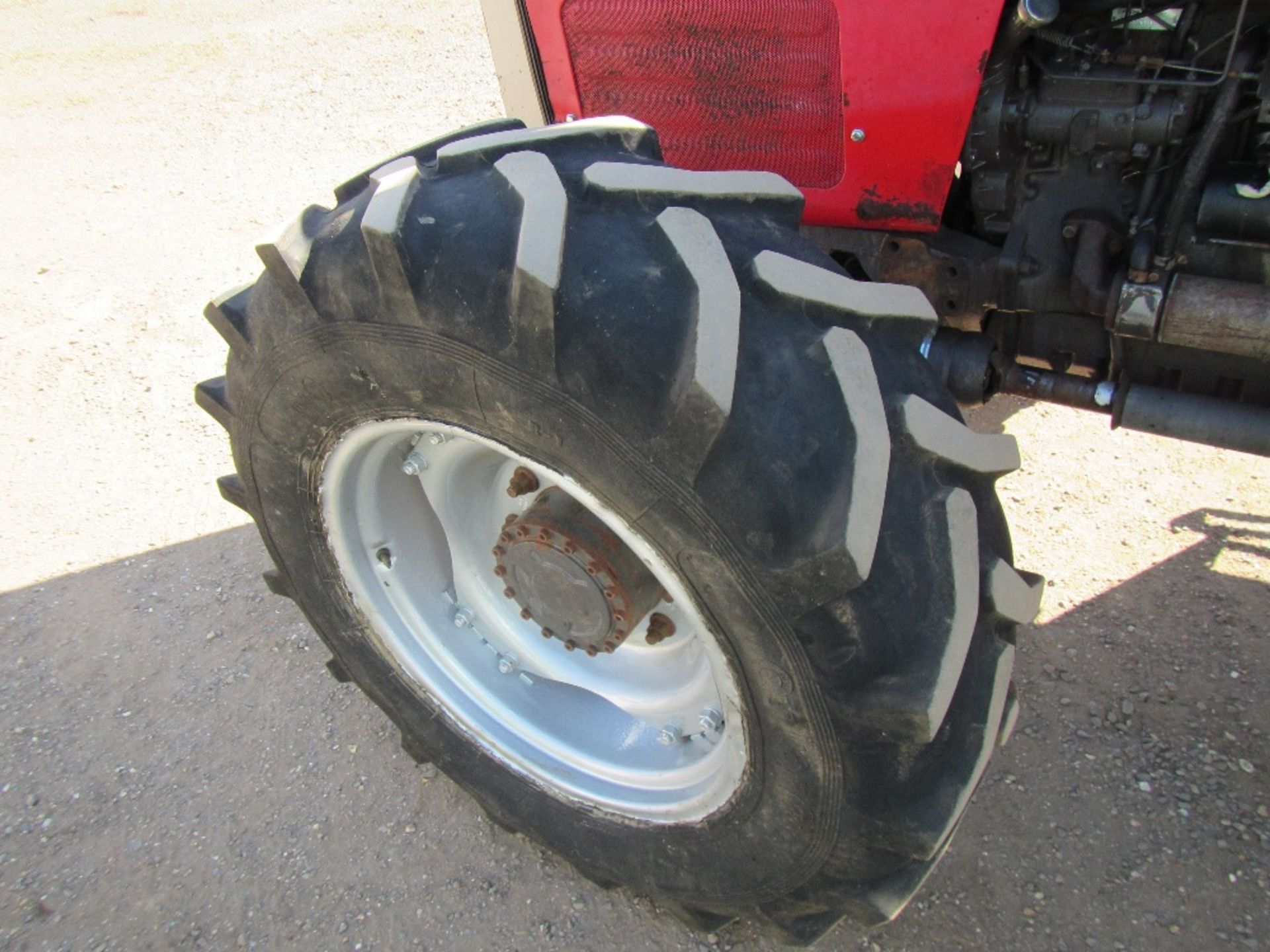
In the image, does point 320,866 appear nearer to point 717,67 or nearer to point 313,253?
point 313,253

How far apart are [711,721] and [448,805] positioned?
82 centimetres

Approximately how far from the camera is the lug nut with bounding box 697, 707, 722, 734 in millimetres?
1640

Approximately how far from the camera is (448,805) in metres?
2.16

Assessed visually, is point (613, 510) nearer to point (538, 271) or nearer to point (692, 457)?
point (692, 457)

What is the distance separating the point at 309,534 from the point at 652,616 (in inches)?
24.6

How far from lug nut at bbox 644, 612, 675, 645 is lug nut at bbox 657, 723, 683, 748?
16 centimetres

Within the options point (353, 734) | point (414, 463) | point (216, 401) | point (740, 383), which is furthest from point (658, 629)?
point (353, 734)

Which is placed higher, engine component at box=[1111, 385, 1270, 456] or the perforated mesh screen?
the perforated mesh screen

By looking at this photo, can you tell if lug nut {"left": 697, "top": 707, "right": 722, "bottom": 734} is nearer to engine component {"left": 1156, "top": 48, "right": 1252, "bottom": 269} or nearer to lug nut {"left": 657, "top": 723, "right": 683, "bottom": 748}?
lug nut {"left": 657, "top": 723, "right": 683, "bottom": 748}

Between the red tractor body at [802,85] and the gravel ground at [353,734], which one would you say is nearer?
the red tractor body at [802,85]

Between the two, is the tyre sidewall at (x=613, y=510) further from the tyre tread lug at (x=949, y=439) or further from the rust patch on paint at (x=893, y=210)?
the rust patch on paint at (x=893, y=210)

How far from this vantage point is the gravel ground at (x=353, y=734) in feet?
6.31

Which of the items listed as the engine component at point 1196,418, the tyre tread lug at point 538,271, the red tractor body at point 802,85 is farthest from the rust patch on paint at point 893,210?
the tyre tread lug at point 538,271

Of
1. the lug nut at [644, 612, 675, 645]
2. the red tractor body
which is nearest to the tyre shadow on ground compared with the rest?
the lug nut at [644, 612, 675, 645]
